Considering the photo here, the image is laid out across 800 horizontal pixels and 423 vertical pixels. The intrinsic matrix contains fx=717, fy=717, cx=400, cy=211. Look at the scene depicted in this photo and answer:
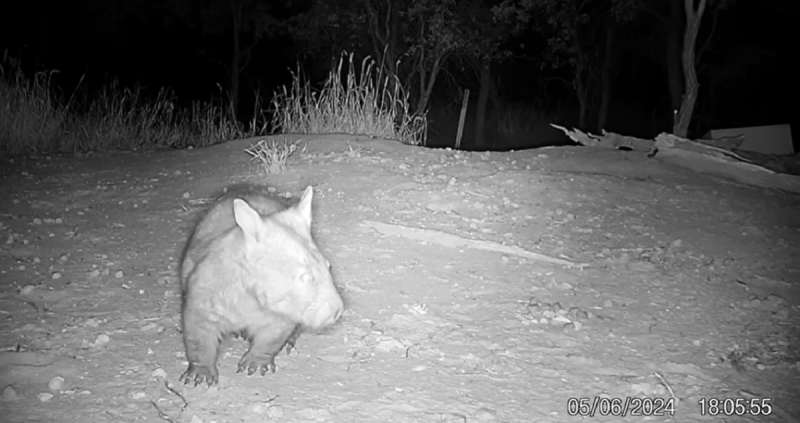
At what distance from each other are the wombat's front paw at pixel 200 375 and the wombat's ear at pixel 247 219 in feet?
2.12

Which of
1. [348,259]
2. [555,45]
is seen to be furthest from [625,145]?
[555,45]

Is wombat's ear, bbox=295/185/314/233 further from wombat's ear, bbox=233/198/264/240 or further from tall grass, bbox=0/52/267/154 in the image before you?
tall grass, bbox=0/52/267/154

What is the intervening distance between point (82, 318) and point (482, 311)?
2.26 metres

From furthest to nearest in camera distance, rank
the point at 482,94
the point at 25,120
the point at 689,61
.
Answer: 1. the point at 482,94
2. the point at 689,61
3. the point at 25,120

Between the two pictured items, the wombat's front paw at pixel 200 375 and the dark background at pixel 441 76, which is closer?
the wombat's front paw at pixel 200 375

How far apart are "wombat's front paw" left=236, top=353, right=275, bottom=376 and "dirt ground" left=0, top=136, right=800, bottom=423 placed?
8 cm

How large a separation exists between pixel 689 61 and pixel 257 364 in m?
9.55

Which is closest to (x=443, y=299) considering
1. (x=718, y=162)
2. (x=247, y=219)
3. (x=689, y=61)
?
(x=247, y=219)

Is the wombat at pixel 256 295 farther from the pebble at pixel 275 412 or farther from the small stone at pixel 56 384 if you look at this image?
the small stone at pixel 56 384

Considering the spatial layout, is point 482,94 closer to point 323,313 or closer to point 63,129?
point 63,129

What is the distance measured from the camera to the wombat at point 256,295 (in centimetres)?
336

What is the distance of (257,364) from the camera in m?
3.44

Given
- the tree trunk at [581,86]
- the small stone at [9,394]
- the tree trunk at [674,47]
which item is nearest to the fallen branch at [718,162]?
the small stone at [9,394]

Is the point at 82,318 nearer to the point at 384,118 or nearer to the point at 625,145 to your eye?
the point at 384,118
